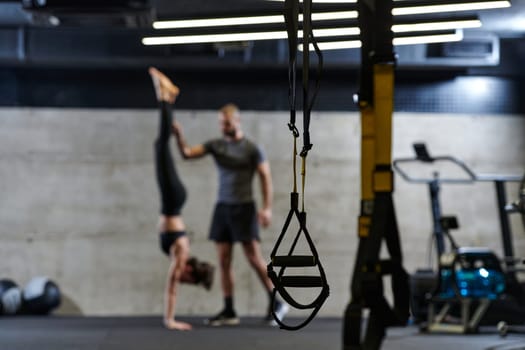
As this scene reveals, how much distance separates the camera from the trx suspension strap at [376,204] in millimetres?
4020

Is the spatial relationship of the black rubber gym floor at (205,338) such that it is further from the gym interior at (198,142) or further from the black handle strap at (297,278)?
the black handle strap at (297,278)

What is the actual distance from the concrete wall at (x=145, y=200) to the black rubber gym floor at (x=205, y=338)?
1.49 m

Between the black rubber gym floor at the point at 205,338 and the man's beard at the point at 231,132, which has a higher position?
the man's beard at the point at 231,132

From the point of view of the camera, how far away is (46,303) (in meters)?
8.94

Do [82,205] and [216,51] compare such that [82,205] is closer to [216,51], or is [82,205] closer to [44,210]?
[44,210]

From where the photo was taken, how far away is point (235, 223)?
7590 mm

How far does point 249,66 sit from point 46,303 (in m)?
3.21

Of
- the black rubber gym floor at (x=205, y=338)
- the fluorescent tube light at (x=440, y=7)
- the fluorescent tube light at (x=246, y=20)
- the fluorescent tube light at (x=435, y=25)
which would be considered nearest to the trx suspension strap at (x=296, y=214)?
the fluorescent tube light at (x=246, y=20)

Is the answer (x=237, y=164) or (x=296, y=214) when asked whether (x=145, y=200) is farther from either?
(x=296, y=214)

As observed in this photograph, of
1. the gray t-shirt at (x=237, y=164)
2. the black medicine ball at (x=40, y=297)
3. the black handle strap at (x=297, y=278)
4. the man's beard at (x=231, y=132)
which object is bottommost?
the black medicine ball at (x=40, y=297)

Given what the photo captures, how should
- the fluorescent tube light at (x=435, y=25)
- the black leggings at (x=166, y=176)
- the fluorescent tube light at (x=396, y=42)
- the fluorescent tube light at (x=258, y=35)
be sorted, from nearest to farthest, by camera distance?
the fluorescent tube light at (x=258, y=35), the fluorescent tube light at (x=396, y=42), the fluorescent tube light at (x=435, y=25), the black leggings at (x=166, y=176)

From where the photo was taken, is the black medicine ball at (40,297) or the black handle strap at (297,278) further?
the black medicine ball at (40,297)

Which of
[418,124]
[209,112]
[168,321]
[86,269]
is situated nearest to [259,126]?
[209,112]

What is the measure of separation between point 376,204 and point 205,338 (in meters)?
2.80
